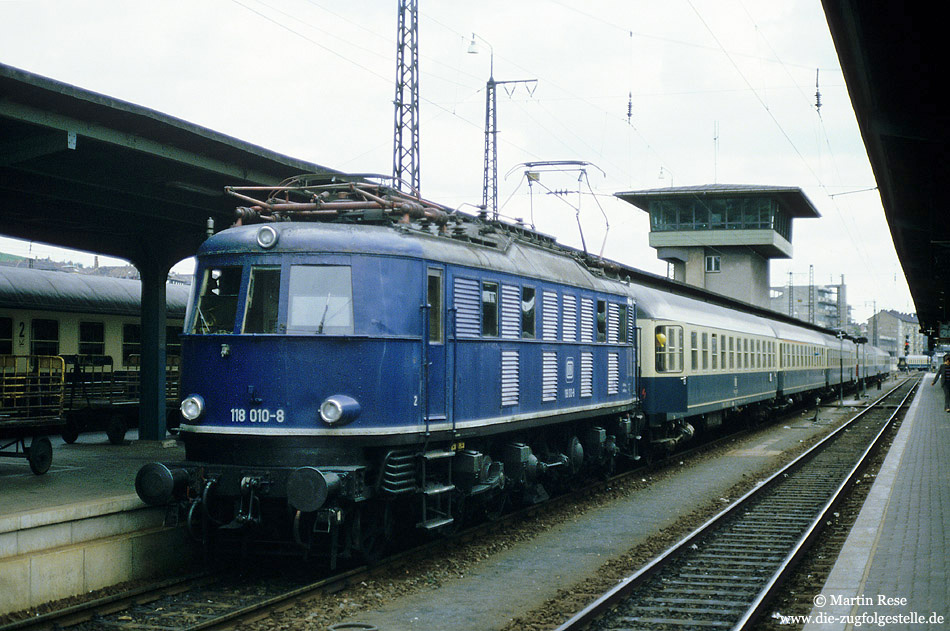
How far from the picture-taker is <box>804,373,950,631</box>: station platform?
784 centimetres

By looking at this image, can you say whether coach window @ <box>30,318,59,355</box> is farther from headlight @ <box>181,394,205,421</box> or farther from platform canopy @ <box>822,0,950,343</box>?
platform canopy @ <box>822,0,950,343</box>

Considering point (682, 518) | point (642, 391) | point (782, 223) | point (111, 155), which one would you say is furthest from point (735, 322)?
point (782, 223)

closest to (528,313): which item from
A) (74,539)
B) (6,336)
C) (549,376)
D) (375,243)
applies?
(549,376)

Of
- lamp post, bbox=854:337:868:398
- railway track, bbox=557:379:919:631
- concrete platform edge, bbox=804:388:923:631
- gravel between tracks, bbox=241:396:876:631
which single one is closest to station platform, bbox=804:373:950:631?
concrete platform edge, bbox=804:388:923:631

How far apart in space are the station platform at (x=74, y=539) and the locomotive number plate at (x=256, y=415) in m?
1.68

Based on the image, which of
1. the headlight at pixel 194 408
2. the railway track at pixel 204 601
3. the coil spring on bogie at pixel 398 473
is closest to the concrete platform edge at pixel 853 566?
the coil spring on bogie at pixel 398 473

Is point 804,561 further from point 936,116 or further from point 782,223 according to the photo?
point 782,223

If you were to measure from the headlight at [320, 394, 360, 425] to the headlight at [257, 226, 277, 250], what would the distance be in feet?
5.73

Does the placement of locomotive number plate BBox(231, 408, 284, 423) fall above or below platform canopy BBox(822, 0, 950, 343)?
below

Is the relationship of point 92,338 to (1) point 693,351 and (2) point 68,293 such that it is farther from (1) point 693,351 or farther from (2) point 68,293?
(1) point 693,351

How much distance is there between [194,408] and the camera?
962cm

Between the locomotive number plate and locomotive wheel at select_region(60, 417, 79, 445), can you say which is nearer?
the locomotive number plate

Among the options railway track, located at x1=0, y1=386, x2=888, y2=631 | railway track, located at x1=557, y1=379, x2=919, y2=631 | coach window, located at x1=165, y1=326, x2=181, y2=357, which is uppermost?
coach window, located at x1=165, y1=326, x2=181, y2=357

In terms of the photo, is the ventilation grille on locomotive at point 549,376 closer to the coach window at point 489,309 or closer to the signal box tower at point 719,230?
the coach window at point 489,309
